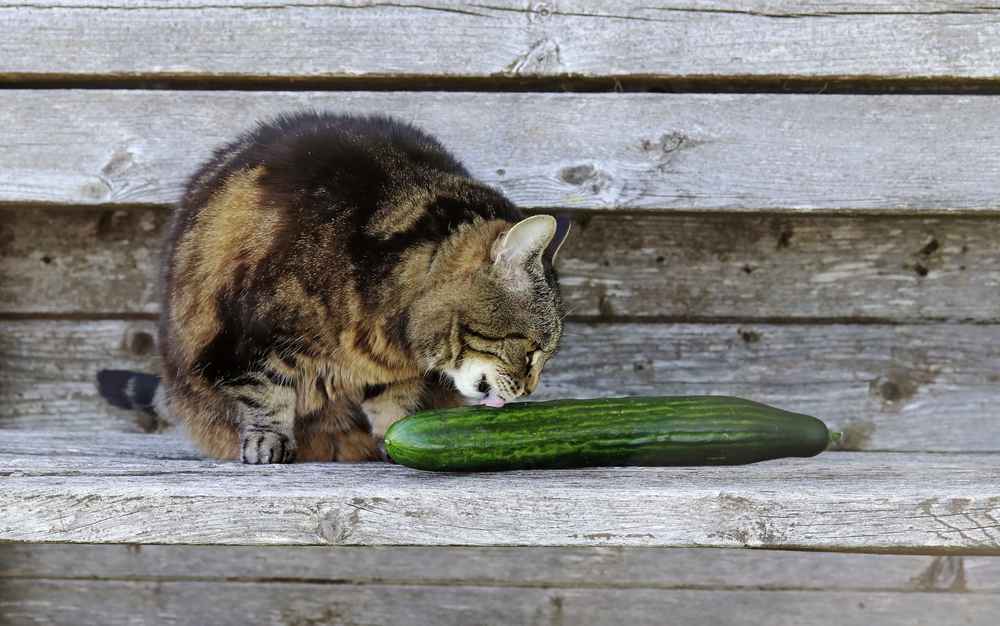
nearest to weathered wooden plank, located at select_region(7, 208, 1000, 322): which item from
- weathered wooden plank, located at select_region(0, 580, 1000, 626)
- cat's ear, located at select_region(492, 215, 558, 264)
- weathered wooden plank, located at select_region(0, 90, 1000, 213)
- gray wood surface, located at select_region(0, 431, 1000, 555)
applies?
weathered wooden plank, located at select_region(0, 90, 1000, 213)

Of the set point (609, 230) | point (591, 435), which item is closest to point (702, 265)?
point (609, 230)

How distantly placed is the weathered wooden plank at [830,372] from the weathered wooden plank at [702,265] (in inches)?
2.1

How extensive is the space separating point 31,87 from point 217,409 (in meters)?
1.10

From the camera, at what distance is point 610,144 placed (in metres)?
→ 2.29

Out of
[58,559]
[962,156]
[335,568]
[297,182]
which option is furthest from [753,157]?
[58,559]

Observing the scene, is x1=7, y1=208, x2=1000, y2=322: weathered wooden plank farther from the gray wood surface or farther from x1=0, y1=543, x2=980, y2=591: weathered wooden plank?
the gray wood surface

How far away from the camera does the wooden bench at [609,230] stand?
225 centimetres

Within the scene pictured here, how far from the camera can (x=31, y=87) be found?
94.6 inches

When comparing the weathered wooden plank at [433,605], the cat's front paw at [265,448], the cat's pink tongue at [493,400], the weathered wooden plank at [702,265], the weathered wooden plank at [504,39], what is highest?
the weathered wooden plank at [504,39]

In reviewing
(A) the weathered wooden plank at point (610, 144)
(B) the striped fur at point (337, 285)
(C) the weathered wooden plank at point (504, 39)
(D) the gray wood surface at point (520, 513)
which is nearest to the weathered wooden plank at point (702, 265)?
(A) the weathered wooden plank at point (610, 144)

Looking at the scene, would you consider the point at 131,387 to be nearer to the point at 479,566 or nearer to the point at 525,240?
the point at 479,566

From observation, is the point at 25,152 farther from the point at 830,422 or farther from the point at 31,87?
the point at 830,422

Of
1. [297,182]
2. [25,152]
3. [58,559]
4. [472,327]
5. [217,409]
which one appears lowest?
[58,559]

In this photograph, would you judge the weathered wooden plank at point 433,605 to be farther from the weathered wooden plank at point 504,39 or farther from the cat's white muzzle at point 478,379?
the weathered wooden plank at point 504,39
